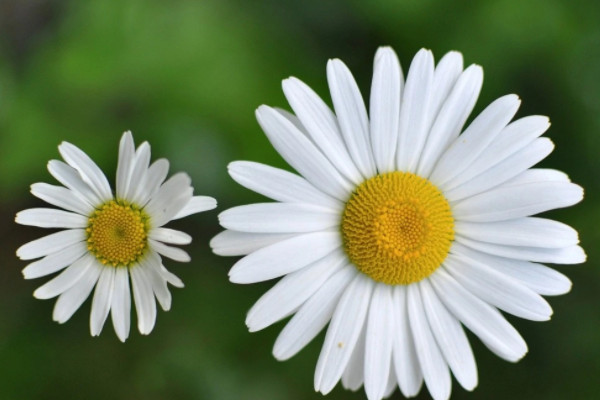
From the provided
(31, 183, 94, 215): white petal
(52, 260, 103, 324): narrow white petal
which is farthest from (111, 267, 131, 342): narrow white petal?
(31, 183, 94, 215): white petal

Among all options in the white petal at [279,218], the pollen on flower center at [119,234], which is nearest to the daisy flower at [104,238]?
the pollen on flower center at [119,234]

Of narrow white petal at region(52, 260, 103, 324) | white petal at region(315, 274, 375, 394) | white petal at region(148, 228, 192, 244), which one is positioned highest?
white petal at region(148, 228, 192, 244)

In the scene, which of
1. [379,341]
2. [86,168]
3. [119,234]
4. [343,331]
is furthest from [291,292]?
[86,168]

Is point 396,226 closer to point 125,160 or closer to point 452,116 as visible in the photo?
point 452,116

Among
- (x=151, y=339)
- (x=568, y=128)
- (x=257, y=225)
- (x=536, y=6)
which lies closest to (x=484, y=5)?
(x=536, y=6)

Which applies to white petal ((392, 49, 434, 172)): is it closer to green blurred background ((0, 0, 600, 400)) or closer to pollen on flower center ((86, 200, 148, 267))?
pollen on flower center ((86, 200, 148, 267))

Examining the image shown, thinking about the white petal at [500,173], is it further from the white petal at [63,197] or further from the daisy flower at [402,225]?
the white petal at [63,197]

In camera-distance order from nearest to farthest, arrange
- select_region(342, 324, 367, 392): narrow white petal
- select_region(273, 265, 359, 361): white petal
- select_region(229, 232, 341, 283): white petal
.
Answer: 1. select_region(229, 232, 341, 283): white petal
2. select_region(273, 265, 359, 361): white petal
3. select_region(342, 324, 367, 392): narrow white petal
